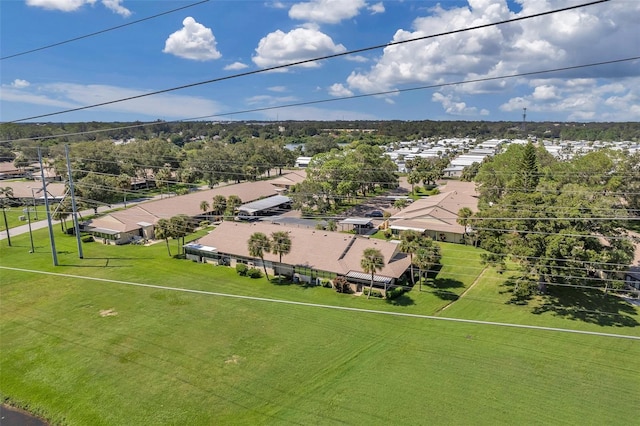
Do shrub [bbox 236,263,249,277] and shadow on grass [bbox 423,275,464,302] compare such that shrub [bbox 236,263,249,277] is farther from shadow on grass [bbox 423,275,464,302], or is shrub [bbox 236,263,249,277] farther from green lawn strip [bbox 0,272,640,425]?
shadow on grass [bbox 423,275,464,302]

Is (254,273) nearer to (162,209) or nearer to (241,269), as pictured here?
(241,269)

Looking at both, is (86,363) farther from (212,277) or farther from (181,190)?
(181,190)

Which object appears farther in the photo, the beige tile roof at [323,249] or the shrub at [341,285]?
the beige tile roof at [323,249]

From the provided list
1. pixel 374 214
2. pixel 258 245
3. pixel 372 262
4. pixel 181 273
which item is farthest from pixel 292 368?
pixel 374 214

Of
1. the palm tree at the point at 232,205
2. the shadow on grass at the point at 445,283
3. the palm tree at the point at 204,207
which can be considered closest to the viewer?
the shadow on grass at the point at 445,283

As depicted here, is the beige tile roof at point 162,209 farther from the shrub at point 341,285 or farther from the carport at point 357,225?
the shrub at point 341,285

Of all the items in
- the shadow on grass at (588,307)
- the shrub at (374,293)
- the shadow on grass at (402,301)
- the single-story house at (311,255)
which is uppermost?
the single-story house at (311,255)

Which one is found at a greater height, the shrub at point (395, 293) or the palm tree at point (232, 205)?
the palm tree at point (232, 205)

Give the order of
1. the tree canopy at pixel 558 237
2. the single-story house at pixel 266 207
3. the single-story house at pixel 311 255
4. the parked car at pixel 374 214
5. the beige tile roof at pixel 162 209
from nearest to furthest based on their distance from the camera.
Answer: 1. the tree canopy at pixel 558 237
2. the single-story house at pixel 311 255
3. the beige tile roof at pixel 162 209
4. the parked car at pixel 374 214
5. the single-story house at pixel 266 207

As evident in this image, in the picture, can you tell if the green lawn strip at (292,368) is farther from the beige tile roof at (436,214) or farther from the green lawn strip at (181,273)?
the beige tile roof at (436,214)

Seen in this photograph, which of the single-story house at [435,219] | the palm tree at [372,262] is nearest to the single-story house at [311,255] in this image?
the palm tree at [372,262]
